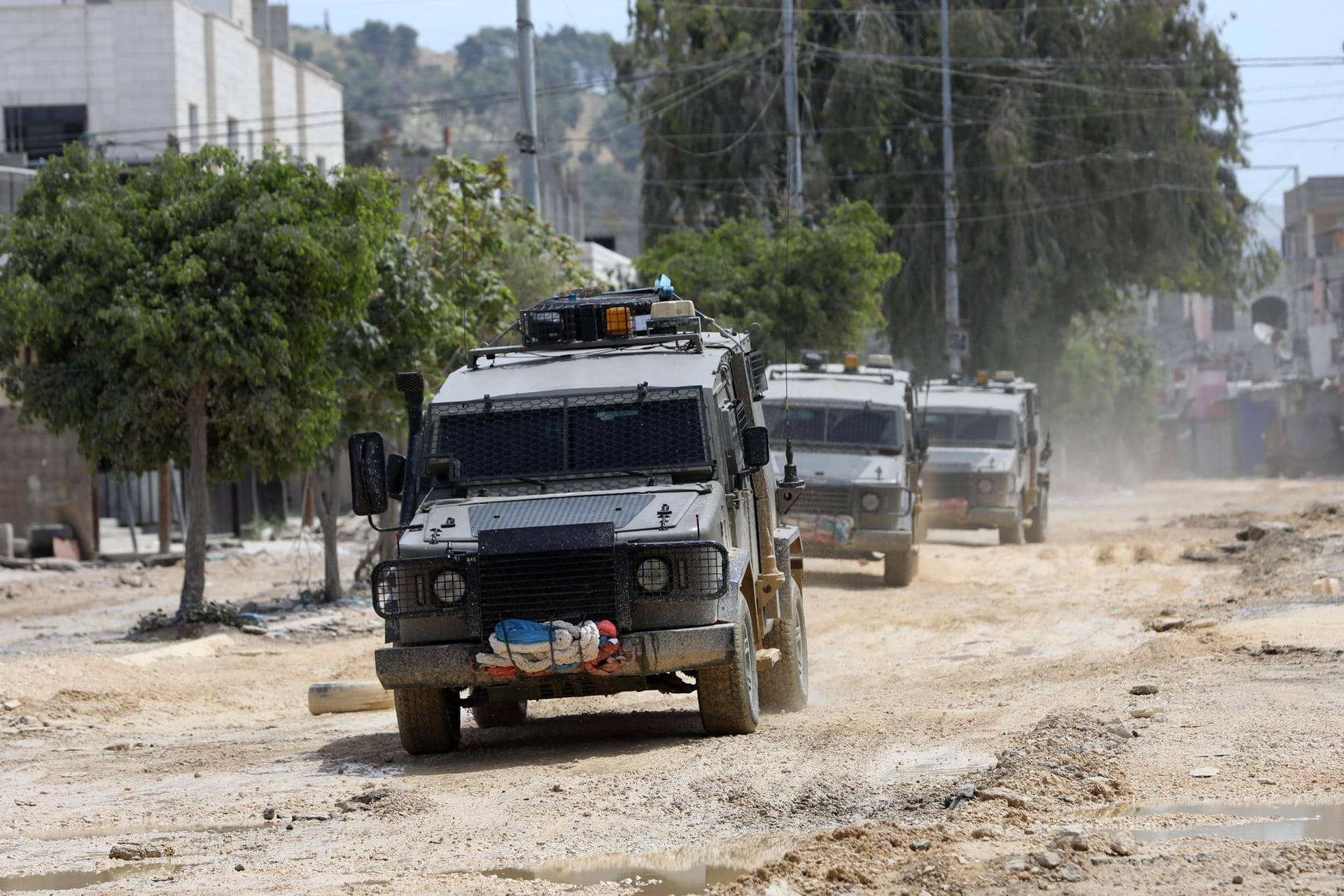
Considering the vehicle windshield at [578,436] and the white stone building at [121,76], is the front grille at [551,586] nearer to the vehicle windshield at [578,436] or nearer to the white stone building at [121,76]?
the vehicle windshield at [578,436]

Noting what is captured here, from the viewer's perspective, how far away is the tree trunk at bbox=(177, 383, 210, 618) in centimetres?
1753

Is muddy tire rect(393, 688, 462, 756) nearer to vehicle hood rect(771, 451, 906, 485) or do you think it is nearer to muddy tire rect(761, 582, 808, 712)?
muddy tire rect(761, 582, 808, 712)

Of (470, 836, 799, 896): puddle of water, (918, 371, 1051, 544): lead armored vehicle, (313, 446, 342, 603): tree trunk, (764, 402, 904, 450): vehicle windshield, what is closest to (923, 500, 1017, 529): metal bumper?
(918, 371, 1051, 544): lead armored vehicle

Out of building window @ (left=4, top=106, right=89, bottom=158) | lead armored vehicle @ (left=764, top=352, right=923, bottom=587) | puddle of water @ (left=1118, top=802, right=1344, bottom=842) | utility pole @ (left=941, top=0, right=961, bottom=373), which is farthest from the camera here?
building window @ (left=4, top=106, right=89, bottom=158)

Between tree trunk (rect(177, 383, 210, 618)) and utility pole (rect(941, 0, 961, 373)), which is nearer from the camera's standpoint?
tree trunk (rect(177, 383, 210, 618))

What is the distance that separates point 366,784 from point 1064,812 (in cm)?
368

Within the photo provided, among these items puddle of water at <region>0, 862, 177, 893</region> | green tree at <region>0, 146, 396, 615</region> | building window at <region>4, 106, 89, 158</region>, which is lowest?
puddle of water at <region>0, 862, 177, 893</region>

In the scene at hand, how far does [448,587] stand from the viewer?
9367 mm

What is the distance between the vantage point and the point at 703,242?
30.2 metres

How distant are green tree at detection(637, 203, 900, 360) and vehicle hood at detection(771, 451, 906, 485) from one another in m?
8.17

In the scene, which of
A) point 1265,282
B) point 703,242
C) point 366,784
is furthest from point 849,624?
point 1265,282

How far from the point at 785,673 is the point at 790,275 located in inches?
738

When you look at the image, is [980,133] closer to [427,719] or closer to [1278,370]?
[427,719]

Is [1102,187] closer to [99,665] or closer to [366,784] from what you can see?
[99,665]
